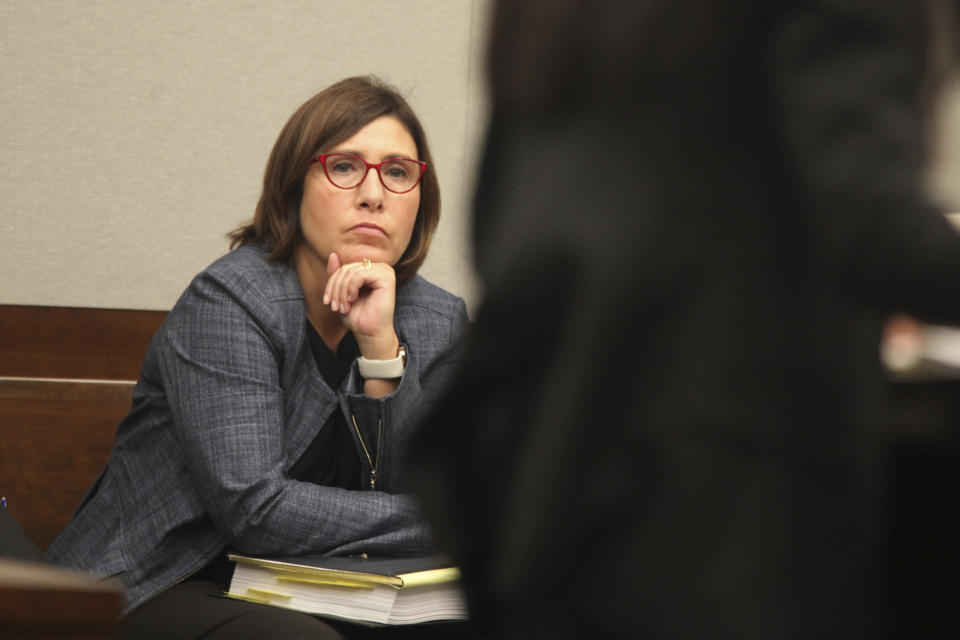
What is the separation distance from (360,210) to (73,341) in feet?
3.48

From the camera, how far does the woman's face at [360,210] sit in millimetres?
2016

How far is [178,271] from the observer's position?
2.74 m

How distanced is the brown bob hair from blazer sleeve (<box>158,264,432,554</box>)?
0.66 feet

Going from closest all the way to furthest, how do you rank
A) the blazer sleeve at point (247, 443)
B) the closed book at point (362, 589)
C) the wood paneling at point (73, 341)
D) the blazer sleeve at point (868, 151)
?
the blazer sleeve at point (868, 151) → the closed book at point (362, 589) → the blazer sleeve at point (247, 443) → the wood paneling at point (73, 341)

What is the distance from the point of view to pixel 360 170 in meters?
2.04

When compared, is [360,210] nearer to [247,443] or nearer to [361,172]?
[361,172]

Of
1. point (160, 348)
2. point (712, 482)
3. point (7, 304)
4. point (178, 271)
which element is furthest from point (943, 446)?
point (7, 304)

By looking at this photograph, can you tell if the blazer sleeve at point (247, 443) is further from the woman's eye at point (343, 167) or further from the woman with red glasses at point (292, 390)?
the woman's eye at point (343, 167)

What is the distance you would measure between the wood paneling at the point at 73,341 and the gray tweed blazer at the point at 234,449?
737 millimetres

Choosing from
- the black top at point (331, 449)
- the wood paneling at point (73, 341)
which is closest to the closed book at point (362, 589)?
the black top at point (331, 449)

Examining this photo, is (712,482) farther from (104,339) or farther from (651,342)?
(104,339)

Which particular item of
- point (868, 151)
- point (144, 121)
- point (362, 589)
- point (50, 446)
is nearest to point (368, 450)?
point (362, 589)

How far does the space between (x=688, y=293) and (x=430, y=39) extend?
7.98 ft

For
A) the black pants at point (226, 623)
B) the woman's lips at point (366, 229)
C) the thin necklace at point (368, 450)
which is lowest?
the black pants at point (226, 623)
